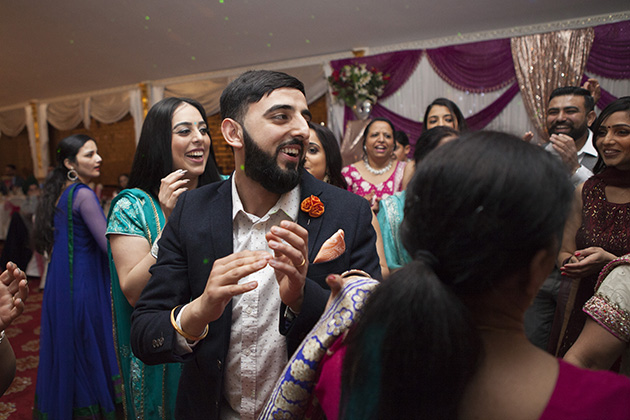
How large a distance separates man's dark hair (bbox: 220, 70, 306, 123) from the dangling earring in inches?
83.8

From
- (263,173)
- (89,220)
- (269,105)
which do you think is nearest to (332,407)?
(263,173)

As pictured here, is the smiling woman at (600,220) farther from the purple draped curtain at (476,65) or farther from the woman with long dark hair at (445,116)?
the purple draped curtain at (476,65)

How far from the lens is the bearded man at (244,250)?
115 centimetres

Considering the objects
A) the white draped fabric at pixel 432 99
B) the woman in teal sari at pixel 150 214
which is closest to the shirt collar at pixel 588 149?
the woman in teal sari at pixel 150 214

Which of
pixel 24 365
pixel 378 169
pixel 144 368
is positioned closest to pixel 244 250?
pixel 144 368

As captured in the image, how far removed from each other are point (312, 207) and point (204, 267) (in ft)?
1.15

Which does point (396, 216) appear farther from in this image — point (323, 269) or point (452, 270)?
point (452, 270)

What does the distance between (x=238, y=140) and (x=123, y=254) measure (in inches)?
30.2

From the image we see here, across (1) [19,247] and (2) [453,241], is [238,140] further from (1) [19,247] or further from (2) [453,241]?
(1) [19,247]

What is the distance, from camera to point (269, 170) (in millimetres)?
1222

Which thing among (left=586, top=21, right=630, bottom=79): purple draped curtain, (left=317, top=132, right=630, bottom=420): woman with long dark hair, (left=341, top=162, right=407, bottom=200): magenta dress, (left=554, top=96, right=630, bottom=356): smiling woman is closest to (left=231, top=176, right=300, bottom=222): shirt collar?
(left=317, top=132, right=630, bottom=420): woman with long dark hair

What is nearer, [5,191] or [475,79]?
[475,79]

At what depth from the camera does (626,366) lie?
3.93 feet

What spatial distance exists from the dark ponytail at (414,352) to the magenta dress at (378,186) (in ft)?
8.31
